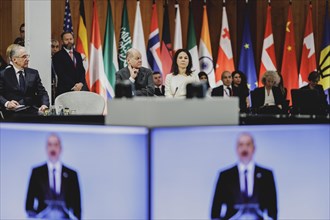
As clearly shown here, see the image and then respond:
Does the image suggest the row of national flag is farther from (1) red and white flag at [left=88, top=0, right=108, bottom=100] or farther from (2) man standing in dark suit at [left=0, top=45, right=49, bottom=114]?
(2) man standing in dark suit at [left=0, top=45, right=49, bottom=114]

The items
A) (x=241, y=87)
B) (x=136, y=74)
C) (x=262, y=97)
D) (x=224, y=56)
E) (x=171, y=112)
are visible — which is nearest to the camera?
(x=171, y=112)

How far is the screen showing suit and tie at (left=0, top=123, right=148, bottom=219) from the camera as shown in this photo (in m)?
2.02

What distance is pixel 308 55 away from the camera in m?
12.3

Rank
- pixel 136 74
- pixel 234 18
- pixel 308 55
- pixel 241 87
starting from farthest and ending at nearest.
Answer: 1. pixel 234 18
2. pixel 308 55
3. pixel 241 87
4. pixel 136 74

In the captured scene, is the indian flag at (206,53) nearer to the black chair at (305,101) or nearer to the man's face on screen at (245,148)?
the black chair at (305,101)

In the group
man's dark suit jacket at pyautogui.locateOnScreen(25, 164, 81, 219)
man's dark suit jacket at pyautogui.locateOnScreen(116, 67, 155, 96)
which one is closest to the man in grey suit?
man's dark suit jacket at pyautogui.locateOnScreen(116, 67, 155, 96)

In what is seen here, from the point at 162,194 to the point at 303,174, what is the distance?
562mm

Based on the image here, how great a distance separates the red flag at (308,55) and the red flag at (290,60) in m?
0.13

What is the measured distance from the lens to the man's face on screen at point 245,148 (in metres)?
2.13

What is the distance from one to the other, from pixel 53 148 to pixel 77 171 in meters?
0.13

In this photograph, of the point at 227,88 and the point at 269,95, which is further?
the point at 227,88

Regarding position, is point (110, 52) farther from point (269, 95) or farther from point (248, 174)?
point (248, 174)

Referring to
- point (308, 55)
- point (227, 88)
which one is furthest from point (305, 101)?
point (308, 55)

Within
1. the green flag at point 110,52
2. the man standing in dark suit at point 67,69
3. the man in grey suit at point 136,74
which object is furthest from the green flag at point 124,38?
the man in grey suit at point 136,74
